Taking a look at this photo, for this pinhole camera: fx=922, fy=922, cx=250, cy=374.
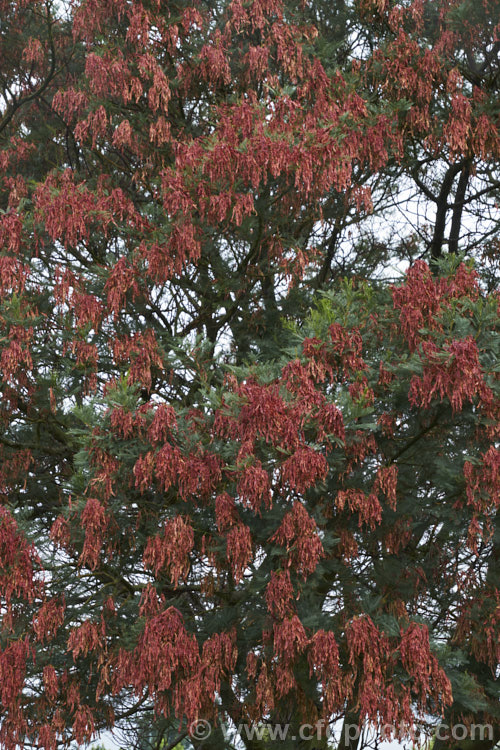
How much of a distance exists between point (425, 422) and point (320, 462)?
97 cm

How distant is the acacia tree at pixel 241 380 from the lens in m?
4.89

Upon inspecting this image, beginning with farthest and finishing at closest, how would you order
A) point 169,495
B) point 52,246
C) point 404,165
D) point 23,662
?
1. point 404,165
2. point 52,246
3. point 169,495
4. point 23,662

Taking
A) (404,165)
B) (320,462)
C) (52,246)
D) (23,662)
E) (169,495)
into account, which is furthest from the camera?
(404,165)

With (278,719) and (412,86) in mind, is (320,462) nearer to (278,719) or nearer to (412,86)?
(278,719)

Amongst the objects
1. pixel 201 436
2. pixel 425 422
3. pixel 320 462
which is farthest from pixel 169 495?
pixel 425 422

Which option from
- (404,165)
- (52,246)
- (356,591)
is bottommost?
(356,591)

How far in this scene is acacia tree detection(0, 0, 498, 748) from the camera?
4.89 meters

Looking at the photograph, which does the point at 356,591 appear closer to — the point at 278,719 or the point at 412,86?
the point at 278,719

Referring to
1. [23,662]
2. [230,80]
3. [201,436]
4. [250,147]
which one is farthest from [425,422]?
[230,80]

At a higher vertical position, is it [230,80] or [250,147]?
[230,80]

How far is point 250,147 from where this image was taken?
5680 mm

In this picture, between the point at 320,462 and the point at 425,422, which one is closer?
the point at 320,462

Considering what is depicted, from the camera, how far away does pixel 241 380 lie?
18.6 ft

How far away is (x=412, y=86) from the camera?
680cm
